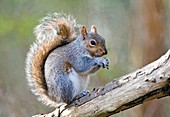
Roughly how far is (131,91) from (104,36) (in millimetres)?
3259

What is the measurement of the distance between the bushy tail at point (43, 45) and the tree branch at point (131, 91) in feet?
1.31

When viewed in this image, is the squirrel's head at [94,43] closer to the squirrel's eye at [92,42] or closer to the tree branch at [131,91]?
the squirrel's eye at [92,42]

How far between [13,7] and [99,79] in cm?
144

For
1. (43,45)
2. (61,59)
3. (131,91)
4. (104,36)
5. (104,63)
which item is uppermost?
(104,36)

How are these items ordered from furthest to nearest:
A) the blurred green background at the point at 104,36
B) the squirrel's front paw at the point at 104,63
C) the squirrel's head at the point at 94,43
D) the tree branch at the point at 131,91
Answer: the blurred green background at the point at 104,36
the squirrel's head at the point at 94,43
the squirrel's front paw at the point at 104,63
the tree branch at the point at 131,91

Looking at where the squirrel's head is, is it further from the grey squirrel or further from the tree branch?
the tree branch

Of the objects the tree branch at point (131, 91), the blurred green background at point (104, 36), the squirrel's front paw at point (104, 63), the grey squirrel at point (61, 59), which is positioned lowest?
the tree branch at point (131, 91)

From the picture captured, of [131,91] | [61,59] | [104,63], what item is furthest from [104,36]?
[131,91]

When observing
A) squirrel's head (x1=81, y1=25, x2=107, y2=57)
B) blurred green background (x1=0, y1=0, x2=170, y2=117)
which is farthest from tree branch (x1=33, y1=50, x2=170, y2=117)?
blurred green background (x1=0, y1=0, x2=170, y2=117)

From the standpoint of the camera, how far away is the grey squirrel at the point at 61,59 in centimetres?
254

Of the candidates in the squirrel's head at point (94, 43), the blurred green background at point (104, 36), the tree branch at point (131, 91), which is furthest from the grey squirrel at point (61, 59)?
the blurred green background at point (104, 36)

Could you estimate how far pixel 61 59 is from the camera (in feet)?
8.45

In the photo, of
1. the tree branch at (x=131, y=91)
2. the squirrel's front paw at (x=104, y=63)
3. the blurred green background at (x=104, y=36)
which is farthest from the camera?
the blurred green background at (x=104, y=36)

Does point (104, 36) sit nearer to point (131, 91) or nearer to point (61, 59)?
point (61, 59)
